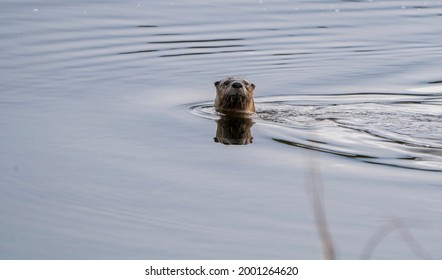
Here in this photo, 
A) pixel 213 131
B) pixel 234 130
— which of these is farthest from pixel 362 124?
pixel 213 131

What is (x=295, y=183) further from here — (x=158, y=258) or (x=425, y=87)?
(x=425, y=87)

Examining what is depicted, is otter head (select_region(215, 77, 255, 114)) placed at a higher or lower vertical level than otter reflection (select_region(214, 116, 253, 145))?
higher

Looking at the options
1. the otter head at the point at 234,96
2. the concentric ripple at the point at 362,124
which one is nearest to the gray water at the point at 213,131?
A: the concentric ripple at the point at 362,124

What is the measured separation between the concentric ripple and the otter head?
0.14 m

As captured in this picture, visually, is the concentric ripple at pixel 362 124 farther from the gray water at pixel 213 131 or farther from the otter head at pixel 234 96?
the otter head at pixel 234 96

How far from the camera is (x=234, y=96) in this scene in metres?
11.8

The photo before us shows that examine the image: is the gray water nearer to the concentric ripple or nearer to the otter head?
the concentric ripple

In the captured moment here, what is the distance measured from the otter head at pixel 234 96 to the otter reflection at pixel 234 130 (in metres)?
0.19

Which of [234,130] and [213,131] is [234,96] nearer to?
[234,130]

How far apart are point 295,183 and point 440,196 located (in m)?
1.12

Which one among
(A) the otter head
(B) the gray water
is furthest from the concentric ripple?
(A) the otter head

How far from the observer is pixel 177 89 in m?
12.8

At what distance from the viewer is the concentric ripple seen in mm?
9703

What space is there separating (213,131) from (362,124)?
1497mm
